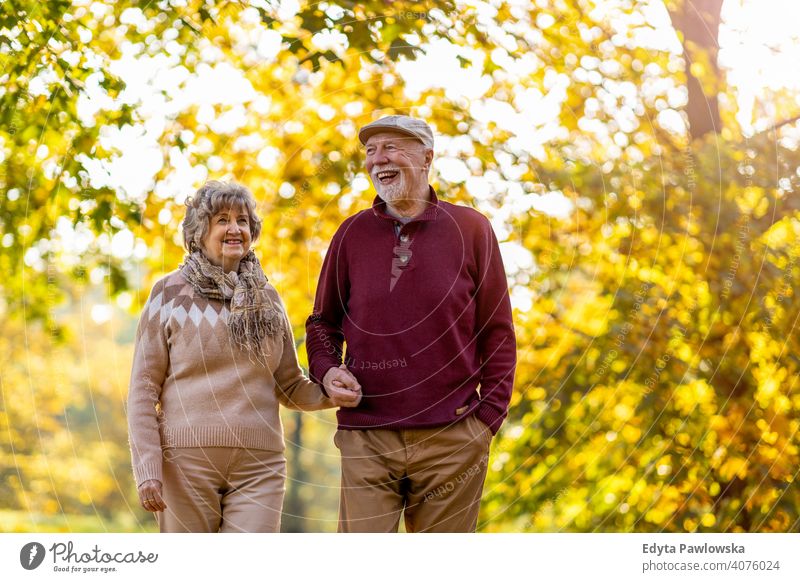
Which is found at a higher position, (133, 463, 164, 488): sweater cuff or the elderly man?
the elderly man

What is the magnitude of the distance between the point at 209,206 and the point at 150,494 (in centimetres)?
109

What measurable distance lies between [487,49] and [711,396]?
2585 millimetres

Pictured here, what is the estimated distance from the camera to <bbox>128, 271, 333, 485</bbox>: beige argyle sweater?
3836 mm

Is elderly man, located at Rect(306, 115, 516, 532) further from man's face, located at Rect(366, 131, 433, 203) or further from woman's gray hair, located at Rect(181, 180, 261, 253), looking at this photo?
woman's gray hair, located at Rect(181, 180, 261, 253)

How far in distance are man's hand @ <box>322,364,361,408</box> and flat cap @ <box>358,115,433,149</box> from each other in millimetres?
922

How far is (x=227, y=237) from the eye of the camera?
153 inches

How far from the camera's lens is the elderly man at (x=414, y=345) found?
394cm

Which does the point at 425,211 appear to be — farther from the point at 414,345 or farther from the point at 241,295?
the point at 241,295

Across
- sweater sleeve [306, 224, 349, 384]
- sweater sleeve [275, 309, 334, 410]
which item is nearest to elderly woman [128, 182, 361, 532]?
sweater sleeve [275, 309, 334, 410]

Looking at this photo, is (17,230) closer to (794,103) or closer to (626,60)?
(626,60)

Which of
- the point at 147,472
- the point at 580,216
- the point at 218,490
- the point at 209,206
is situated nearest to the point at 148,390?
the point at 147,472
